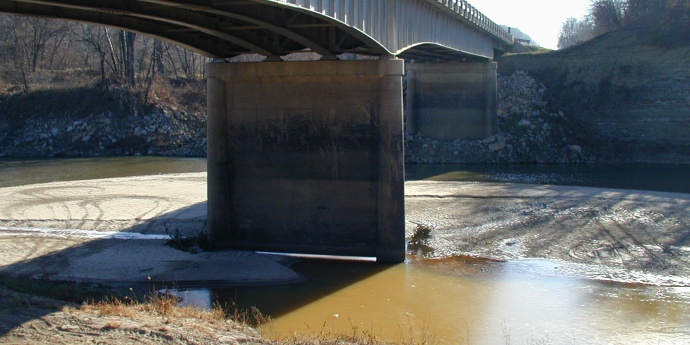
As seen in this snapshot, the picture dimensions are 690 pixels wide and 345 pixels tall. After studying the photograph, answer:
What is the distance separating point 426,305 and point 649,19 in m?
45.0

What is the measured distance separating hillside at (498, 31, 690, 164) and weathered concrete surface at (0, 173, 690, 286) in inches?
662

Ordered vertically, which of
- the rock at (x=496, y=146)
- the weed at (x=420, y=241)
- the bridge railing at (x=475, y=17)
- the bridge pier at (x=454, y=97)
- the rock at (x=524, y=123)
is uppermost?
the bridge railing at (x=475, y=17)

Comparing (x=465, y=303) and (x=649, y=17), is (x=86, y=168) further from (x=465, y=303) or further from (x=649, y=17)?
(x=649, y=17)

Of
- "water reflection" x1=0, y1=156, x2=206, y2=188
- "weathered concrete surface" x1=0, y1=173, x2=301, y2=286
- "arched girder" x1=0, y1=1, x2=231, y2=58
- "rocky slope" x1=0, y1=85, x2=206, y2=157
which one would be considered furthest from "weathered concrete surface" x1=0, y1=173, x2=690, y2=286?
"rocky slope" x1=0, y1=85, x2=206, y2=157

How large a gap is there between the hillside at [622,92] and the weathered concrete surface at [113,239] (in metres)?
28.3

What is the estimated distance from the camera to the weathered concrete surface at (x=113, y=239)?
16.3m

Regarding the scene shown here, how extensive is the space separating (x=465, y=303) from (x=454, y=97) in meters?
31.8

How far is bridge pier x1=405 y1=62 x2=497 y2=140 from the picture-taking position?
44.9m

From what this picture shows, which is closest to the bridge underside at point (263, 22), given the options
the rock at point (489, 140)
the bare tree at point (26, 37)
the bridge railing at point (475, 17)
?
the bridge railing at point (475, 17)

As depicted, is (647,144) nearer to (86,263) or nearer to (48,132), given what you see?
(86,263)

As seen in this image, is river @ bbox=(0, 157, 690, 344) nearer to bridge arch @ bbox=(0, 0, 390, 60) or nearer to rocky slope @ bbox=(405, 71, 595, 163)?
bridge arch @ bbox=(0, 0, 390, 60)

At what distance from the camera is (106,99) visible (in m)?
56.1

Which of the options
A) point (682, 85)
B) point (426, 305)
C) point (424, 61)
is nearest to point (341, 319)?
point (426, 305)

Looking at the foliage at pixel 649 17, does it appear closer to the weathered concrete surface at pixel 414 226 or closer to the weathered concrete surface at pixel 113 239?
the weathered concrete surface at pixel 414 226
